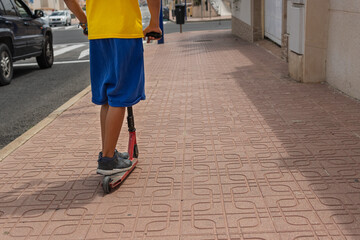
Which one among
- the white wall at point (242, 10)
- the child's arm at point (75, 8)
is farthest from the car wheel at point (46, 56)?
the child's arm at point (75, 8)

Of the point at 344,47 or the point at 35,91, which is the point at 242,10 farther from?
the point at 344,47

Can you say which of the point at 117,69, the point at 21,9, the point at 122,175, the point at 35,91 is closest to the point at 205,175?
the point at 122,175

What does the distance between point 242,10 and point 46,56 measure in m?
8.73

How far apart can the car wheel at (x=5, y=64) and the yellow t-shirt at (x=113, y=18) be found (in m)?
6.76

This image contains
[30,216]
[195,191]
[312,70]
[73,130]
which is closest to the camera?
[30,216]

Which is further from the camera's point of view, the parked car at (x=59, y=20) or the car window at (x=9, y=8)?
the parked car at (x=59, y=20)

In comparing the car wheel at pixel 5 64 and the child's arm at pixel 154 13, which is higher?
the child's arm at pixel 154 13

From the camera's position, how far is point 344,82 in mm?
7152

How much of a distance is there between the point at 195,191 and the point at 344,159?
1.45 metres

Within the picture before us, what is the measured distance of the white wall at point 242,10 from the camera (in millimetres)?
17188

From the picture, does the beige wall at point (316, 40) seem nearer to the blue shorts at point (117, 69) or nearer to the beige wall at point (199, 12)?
the blue shorts at point (117, 69)

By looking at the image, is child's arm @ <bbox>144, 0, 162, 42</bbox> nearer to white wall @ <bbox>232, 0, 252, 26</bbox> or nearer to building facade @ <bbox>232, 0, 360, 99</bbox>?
building facade @ <bbox>232, 0, 360, 99</bbox>

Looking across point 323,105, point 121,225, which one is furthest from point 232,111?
point 121,225

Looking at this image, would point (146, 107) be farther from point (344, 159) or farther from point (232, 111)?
point (344, 159)
